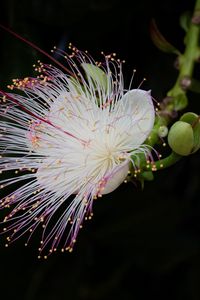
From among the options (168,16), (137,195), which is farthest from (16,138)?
(137,195)

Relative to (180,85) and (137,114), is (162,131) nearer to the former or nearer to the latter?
(137,114)

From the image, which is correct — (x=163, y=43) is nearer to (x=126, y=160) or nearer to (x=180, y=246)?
(x=126, y=160)

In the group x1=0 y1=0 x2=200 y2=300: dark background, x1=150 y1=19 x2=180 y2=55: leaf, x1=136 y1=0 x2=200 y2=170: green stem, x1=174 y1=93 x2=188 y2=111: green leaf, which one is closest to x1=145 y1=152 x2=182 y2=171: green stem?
x1=136 y1=0 x2=200 y2=170: green stem

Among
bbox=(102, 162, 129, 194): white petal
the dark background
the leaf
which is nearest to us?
A: bbox=(102, 162, 129, 194): white petal

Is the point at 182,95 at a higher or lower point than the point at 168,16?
lower

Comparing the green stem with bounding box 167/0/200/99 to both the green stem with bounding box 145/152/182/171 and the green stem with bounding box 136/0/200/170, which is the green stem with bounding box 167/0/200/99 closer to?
the green stem with bounding box 136/0/200/170

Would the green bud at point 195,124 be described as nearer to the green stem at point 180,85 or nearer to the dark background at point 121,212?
the green stem at point 180,85
